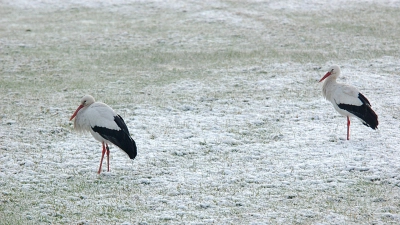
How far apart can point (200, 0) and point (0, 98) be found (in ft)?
43.8

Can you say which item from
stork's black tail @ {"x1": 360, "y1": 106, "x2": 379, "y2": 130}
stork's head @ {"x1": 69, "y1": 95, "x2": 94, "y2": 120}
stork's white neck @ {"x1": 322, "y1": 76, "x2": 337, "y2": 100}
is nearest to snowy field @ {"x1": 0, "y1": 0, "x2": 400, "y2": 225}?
stork's black tail @ {"x1": 360, "y1": 106, "x2": 379, "y2": 130}

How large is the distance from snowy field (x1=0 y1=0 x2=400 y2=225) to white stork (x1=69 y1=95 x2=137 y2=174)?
18.6 inches

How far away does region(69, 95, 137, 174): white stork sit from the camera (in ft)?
31.8

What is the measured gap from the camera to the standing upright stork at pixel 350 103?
37.2 ft

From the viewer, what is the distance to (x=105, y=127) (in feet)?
32.4

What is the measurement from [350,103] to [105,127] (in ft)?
16.8

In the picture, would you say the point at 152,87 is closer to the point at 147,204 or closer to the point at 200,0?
the point at 147,204

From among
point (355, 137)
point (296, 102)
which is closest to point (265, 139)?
point (355, 137)

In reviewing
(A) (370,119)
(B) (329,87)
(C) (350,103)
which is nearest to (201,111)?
(B) (329,87)

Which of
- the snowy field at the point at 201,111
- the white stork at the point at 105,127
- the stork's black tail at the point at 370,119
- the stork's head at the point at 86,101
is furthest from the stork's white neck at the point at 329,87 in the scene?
the stork's head at the point at 86,101

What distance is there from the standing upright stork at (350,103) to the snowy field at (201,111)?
40cm

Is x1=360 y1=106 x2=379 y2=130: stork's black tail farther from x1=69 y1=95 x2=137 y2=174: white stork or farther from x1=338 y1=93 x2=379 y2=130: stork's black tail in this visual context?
x1=69 y1=95 x2=137 y2=174: white stork

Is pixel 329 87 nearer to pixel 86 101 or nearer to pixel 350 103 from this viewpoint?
pixel 350 103

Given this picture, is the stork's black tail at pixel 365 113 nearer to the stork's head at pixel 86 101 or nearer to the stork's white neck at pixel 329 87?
the stork's white neck at pixel 329 87
